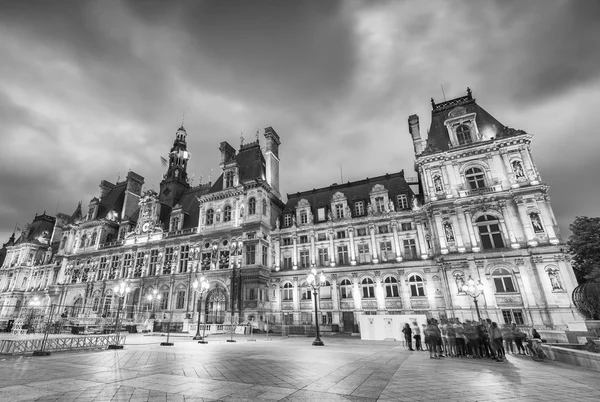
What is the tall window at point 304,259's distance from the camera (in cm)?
3475

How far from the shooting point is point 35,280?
56.0 metres

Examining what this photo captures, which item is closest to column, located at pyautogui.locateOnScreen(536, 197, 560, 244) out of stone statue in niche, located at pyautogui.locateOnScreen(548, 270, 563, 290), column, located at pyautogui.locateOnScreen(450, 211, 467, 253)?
stone statue in niche, located at pyautogui.locateOnScreen(548, 270, 563, 290)

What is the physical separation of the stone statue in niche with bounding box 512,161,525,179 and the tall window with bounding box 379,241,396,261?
13671mm

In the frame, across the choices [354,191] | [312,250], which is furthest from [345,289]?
[354,191]

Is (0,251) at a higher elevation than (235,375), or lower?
higher

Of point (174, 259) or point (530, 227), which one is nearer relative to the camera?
point (530, 227)

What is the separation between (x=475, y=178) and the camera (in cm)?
2953

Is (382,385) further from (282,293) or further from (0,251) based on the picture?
(0,251)

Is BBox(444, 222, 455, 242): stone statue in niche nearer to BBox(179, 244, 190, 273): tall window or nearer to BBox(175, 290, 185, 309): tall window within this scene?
BBox(179, 244, 190, 273): tall window

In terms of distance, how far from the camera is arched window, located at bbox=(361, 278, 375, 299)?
101ft

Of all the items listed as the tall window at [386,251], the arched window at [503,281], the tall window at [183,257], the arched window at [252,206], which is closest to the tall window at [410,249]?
the tall window at [386,251]

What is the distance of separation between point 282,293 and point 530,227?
84.5 feet

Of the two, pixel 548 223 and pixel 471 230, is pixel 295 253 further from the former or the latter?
pixel 548 223

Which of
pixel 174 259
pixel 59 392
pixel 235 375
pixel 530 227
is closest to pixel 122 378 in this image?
pixel 59 392
